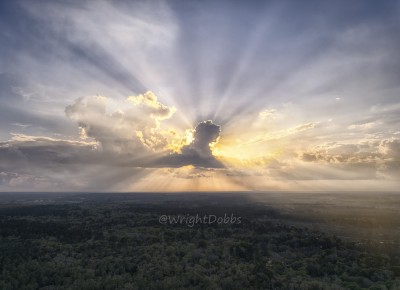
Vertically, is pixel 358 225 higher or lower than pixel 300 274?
higher

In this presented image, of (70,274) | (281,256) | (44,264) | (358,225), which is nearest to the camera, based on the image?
(70,274)

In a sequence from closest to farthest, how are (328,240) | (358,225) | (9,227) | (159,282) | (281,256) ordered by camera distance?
(159,282) → (281,256) → (328,240) → (9,227) → (358,225)

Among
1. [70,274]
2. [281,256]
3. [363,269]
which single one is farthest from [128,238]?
[363,269]

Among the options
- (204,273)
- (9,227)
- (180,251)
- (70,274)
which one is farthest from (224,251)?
(9,227)

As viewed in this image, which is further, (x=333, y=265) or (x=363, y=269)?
(x=333, y=265)

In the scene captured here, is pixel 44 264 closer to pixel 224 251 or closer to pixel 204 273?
pixel 204 273

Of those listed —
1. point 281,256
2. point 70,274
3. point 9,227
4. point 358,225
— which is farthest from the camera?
point 358,225

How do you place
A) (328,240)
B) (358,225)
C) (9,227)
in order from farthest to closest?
(358,225), (9,227), (328,240)

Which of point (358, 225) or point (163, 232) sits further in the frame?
point (358, 225)

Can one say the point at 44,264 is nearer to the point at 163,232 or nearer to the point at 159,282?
the point at 159,282
